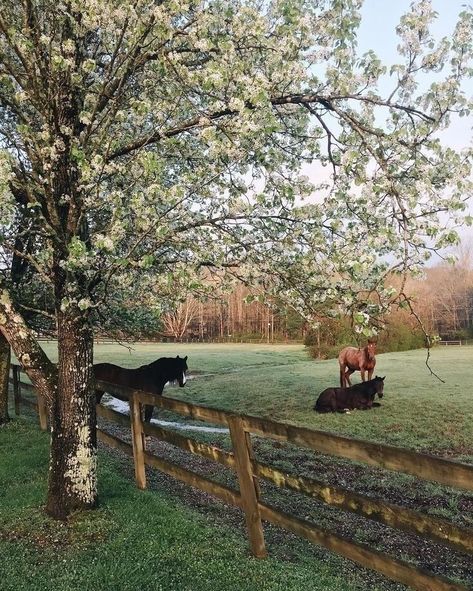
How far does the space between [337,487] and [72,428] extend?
4.01 meters

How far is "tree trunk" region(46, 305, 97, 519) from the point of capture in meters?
7.21

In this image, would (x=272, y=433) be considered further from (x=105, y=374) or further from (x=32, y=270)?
(x=105, y=374)

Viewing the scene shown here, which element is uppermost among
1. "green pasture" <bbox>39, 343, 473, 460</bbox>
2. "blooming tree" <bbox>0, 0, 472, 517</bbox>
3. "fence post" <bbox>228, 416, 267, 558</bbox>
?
"blooming tree" <bbox>0, 0, 472, 517</bbox>

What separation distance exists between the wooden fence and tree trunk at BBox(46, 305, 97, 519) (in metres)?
1.21

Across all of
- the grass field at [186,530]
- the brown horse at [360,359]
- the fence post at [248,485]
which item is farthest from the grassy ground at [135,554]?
the brown horse at [360,359]

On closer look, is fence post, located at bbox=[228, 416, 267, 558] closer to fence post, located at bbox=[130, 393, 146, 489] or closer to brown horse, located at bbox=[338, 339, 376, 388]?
fence post, located at bbox=[130, 393, 146, 489]

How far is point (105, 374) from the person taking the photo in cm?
1709

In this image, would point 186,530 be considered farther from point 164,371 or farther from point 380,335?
point 380,335

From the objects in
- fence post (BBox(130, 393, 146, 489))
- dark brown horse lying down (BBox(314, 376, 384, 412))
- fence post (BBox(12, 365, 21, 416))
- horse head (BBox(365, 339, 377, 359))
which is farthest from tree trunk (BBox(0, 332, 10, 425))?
horse head (BBox(365, 339, 377, 359))

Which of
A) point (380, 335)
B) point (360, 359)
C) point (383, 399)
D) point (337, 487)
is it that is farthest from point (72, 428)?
point (380, 335)

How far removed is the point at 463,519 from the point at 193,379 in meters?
23.1

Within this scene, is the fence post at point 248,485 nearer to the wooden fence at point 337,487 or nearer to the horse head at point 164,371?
the wooden fence at point 337,487

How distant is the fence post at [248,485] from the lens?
6047 mm

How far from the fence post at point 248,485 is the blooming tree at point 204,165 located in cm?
200
